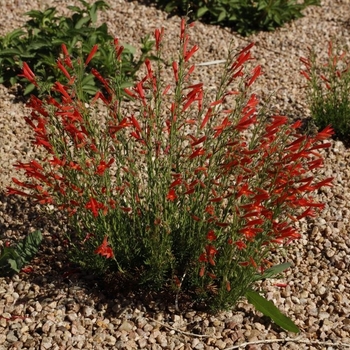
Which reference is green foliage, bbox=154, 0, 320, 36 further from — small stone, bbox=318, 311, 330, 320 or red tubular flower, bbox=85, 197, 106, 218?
red tubular flower, bbox=85, 197, 106, 218

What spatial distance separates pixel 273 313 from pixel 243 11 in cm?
406

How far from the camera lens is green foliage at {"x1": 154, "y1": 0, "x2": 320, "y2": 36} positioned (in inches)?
246

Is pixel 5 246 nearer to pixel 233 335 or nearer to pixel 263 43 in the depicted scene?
pixel 233 335

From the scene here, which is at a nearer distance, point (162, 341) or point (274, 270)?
point (162, 341)

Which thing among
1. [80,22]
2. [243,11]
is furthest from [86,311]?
[243,11]

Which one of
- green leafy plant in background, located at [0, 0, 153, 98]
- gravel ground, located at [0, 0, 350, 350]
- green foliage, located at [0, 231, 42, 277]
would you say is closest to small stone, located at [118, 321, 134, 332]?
gravel ground, located at [0, 0, 350, 350]

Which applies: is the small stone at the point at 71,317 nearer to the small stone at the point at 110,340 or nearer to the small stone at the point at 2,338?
the small stone at the point at 110,340

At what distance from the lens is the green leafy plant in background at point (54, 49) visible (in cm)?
484

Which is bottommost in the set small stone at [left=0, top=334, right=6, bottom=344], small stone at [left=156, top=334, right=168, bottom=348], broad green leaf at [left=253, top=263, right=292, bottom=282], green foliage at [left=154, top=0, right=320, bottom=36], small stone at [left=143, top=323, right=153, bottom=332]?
small stone at [left=0, top=334, right=6, bottom=344]

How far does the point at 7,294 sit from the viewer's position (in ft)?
10.8

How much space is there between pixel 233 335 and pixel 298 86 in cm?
299

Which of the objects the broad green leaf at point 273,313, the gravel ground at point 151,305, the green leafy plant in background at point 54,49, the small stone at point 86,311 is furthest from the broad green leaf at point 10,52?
the broad green leaf at point 273,313

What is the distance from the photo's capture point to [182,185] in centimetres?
295

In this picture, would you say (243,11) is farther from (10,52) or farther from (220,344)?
(220,344)
